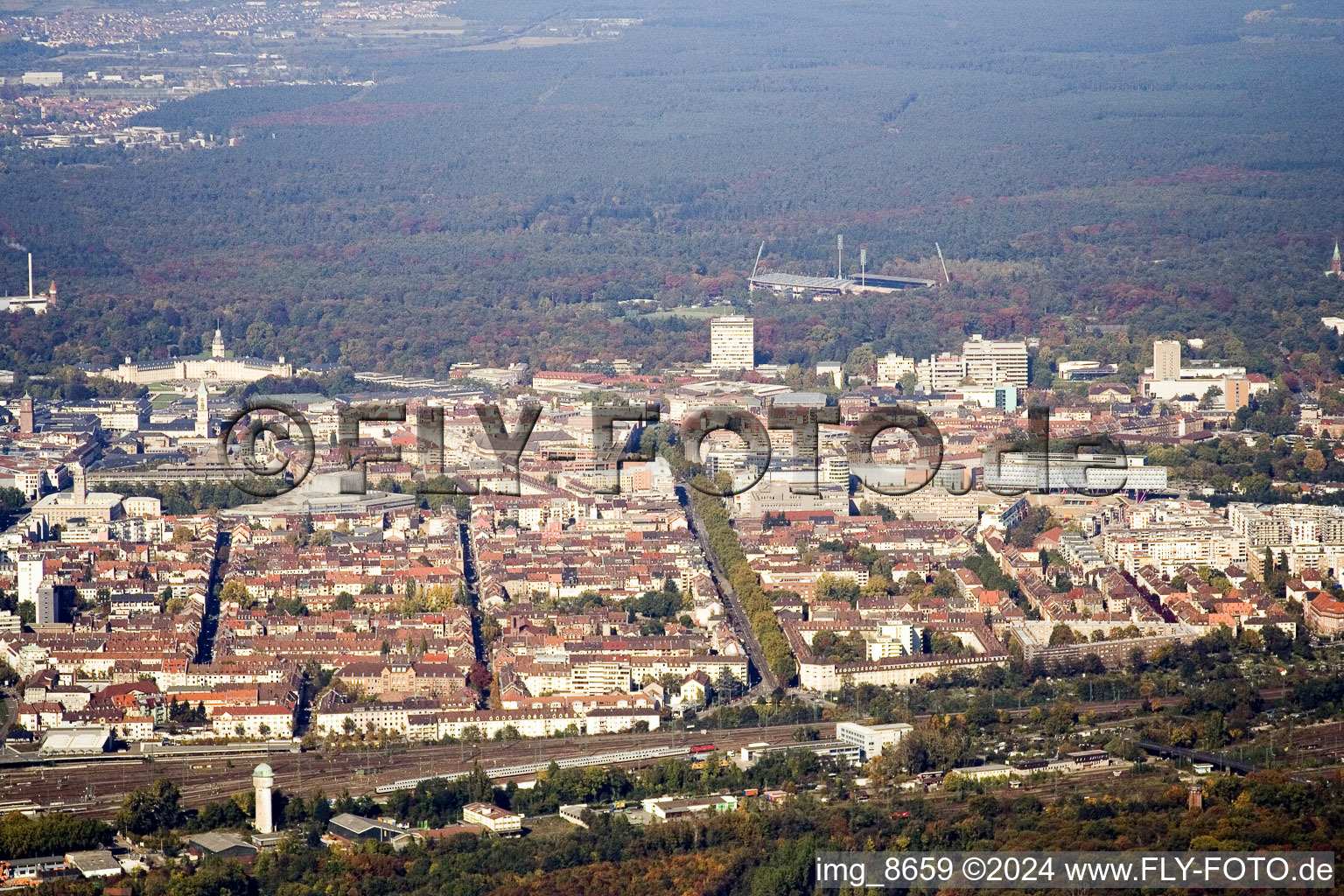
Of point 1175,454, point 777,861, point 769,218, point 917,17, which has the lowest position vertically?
point 777,861

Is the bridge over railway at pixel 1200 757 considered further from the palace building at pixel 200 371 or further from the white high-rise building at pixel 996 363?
the palace building at pixel 200 371

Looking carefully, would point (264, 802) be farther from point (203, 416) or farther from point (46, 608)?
point (203, 416)

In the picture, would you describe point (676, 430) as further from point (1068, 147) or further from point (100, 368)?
point (1068, 147)

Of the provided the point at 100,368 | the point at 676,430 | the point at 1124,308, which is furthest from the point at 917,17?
the point at 676,430

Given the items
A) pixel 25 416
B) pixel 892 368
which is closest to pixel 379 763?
pixel 25 416

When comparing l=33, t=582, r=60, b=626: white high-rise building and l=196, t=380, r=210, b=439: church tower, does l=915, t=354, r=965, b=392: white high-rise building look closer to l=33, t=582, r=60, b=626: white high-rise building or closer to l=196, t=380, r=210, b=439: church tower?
l=196, t=380, r=210, b=439: church tower

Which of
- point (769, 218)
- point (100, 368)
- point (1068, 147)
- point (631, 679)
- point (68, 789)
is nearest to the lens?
point (68, 789)
